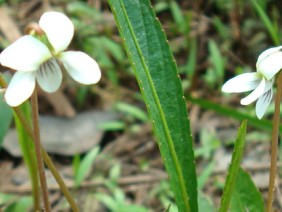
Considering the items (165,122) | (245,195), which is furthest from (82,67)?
(245,195)

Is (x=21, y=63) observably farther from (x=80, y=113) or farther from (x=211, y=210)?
(x=80, y=113)

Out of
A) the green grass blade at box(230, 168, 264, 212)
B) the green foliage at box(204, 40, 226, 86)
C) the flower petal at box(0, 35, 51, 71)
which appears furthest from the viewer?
the green foliage at box(204, 40, 226, 86)

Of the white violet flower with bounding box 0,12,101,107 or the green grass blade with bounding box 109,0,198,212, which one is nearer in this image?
the white violet flower with bounding box 0,12,101,107

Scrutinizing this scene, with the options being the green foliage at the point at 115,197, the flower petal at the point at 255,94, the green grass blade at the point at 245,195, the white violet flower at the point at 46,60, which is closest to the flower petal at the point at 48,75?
the white violet flower at the point at 46,60

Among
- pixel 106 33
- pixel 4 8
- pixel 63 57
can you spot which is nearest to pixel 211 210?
pixel 63 57

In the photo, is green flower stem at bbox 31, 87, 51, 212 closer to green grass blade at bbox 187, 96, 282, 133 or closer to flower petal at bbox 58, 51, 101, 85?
flower petal at bbox 58, 51, 101, 85

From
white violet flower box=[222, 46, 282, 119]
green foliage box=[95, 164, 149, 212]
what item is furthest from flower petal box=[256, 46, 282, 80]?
green foliage box=[95, 164, 149, 212]
